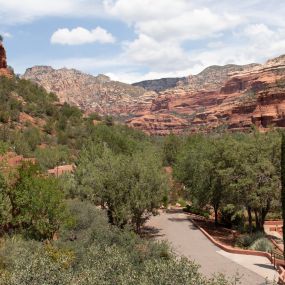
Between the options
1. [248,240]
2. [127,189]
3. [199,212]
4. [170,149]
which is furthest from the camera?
[170,149]

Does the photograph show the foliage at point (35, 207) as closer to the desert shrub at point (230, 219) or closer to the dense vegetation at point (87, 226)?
the dense vegetation at point (87, 226)

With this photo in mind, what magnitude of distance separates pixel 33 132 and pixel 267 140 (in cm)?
4436

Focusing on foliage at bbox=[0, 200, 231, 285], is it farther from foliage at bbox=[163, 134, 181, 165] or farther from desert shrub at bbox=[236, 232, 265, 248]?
foliage at bbox=[163, 134, 181, 165]

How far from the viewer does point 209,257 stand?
78.8 ft

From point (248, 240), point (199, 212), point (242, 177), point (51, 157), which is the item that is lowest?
point (199, 212)

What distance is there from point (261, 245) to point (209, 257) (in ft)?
15.1

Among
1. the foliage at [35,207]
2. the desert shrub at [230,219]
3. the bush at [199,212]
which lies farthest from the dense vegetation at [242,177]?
the foliage at [35,207]

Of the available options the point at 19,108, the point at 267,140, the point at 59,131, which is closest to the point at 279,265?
the point at 267,140

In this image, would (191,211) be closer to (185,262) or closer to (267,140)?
(267,140)

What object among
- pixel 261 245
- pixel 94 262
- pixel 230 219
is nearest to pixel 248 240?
pixel 261 245

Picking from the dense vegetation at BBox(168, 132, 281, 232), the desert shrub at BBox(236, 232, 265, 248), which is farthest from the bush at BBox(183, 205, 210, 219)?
the desert shrub at BBox(236, 232, 265, 248)

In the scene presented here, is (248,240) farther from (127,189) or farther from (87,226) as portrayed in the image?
(87,226)

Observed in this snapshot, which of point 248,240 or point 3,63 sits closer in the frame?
point 248,240

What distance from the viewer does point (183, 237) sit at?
97.9 ft
